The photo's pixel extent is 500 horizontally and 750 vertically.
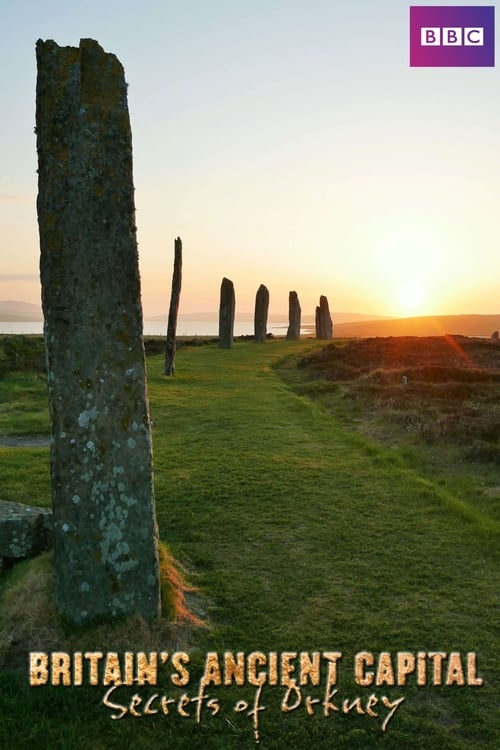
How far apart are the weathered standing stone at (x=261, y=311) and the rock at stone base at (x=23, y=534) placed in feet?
131

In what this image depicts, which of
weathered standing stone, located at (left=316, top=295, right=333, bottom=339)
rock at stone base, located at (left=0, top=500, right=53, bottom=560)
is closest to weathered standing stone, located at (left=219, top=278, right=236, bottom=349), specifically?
weathered standing stone, located at (left=316, top=295, right=333, bottom=339)

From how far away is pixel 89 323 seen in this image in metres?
Result: 5.33

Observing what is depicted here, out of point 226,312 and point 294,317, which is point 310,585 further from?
point 294,317

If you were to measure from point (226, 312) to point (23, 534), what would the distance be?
32.8 meters

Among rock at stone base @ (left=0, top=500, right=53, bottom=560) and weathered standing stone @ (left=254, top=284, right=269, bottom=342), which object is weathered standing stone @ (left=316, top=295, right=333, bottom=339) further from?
rock at stone base @ (left=0, top=500, right=53, bottom=560)

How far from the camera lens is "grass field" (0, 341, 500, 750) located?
181 inches

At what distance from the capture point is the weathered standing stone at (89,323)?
5.30 metres

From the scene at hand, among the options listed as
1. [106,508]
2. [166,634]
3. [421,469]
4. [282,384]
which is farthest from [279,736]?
[282,384]

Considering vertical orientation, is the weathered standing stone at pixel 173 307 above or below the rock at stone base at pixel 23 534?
above

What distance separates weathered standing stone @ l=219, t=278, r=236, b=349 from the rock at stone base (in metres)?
32.2

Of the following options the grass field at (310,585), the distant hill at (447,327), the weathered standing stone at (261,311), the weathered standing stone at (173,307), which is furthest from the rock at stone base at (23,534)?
the distant hill at (447,327)

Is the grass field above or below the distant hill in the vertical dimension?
below

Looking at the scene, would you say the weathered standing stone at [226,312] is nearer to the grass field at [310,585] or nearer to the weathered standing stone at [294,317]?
the weathered standing stone at [294,317]

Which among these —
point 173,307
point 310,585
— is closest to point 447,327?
point 173,307
